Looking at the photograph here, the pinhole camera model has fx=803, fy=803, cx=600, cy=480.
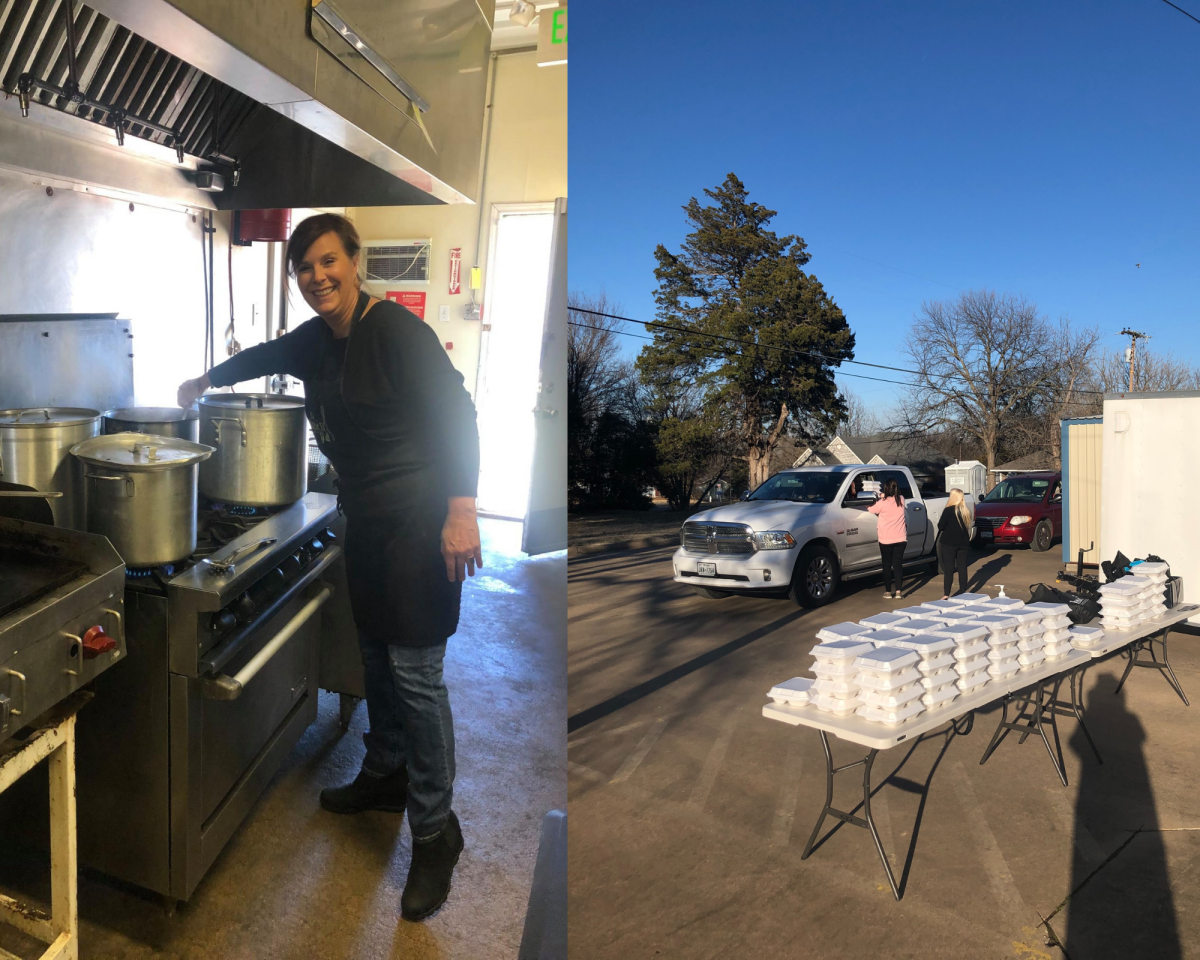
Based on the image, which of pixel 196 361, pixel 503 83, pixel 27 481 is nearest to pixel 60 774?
pixel 27 481

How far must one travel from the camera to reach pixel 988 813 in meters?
2.78

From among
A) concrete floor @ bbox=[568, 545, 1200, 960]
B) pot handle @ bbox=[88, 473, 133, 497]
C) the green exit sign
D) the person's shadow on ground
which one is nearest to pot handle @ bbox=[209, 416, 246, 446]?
pot handle @ bbox=[88, 473, 133, 497]

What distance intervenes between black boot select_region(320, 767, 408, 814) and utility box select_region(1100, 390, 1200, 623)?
5181 mm

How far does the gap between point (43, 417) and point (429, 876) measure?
141 cm

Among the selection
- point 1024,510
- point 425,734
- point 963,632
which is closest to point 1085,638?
point 963,632

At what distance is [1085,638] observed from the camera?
3.19 metres

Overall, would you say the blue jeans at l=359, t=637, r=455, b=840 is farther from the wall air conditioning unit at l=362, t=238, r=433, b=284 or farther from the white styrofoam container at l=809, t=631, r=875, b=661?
the wall air conditioning unit at l=362, t=238, r=433, b=284

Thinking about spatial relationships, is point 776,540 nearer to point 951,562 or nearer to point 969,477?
point 951,562

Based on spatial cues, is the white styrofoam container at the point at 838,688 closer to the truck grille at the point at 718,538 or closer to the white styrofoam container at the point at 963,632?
the white styrofoam container at the point at 963,632

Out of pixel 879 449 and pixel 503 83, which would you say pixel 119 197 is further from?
pixel 879 449

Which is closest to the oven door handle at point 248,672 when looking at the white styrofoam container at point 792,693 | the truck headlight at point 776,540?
the white styrofoam container at point 792,693

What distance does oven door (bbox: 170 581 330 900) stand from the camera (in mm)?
1675

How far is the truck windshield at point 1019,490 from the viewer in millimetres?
9383

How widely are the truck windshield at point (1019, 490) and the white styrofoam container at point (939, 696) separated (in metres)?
7.68
